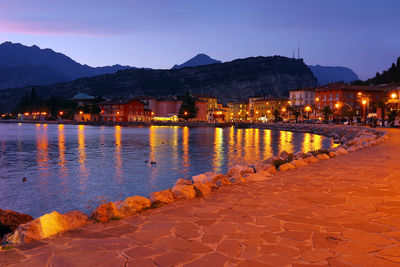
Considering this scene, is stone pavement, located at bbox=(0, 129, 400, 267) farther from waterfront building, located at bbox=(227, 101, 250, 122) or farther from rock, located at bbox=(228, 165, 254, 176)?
waterfront building, located at bbox=(227, 101, 250, 122)

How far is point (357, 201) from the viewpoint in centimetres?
723

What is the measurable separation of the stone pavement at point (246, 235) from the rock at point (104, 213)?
0.21 metres

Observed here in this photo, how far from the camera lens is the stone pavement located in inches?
169

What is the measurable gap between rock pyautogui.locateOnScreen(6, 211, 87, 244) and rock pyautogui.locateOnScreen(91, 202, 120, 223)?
13.3 inches

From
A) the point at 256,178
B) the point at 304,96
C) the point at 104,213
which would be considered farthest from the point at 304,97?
the point at 104,213

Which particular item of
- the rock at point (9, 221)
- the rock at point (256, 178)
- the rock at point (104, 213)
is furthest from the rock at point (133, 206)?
the rock at point (256, 178)

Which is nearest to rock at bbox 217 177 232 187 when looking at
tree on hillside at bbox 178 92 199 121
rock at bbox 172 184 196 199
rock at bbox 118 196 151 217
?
rock at bbox 172 184 196 199

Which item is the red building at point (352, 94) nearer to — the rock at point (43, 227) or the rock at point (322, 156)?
the rock at point (322, 156)

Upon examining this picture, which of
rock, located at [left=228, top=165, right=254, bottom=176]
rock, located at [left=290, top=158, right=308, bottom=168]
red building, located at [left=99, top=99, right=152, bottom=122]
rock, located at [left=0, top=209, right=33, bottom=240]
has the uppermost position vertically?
red building, located at [left=99, top=99, right=152, bottom=122]

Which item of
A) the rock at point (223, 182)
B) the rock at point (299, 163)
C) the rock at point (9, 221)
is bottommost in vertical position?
the rock at point (9, 221)


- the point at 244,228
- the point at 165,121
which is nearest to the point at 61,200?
the point at 244,228

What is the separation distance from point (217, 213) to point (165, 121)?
447 ft

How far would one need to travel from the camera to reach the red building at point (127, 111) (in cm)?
13762

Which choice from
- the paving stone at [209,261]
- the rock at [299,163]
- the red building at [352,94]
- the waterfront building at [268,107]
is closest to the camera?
the paving stone at [209,261]
